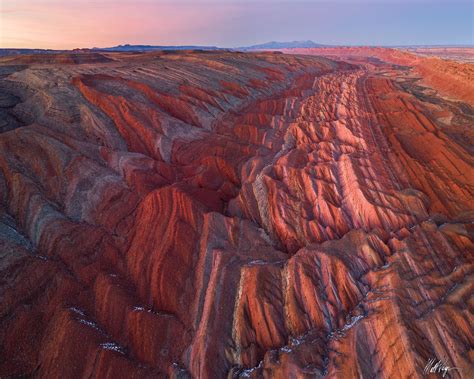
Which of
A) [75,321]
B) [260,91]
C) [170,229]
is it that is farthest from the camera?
[260,91]

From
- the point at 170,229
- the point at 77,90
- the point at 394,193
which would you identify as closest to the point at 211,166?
the point at 170,229

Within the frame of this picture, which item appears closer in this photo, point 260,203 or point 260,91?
point 260,203

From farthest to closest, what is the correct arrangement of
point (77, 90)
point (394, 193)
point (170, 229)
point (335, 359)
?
point (77, 90), point (394, 193), point (170, 229), point (335, 359)

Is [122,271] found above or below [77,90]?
below

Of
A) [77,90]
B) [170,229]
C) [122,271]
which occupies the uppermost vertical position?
[77,90]

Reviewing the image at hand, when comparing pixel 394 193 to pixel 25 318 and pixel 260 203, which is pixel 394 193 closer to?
pixel 260 203

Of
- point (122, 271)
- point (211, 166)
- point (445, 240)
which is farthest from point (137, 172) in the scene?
point (445, 240)

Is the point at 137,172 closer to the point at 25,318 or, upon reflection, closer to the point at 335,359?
the point at 25,318
